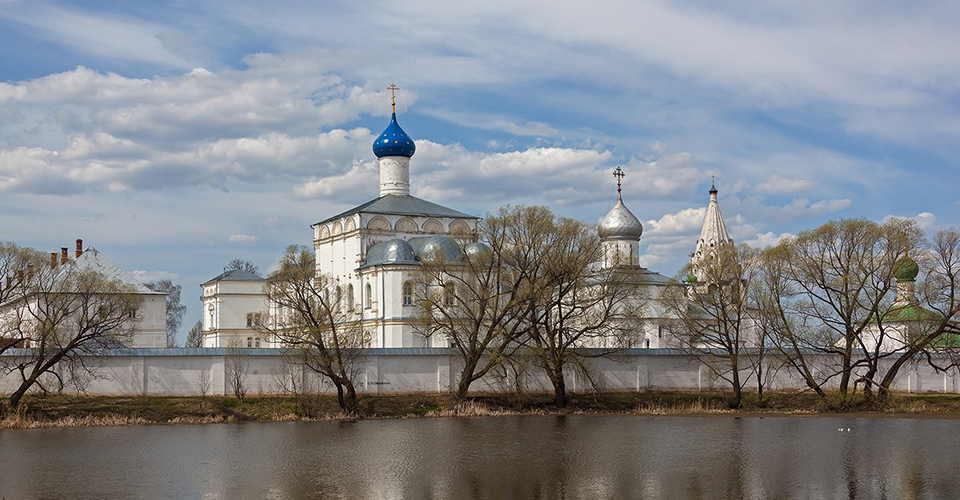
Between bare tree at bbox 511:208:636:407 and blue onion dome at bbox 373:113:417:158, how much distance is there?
14.7 meters

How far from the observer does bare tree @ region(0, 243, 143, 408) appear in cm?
3048

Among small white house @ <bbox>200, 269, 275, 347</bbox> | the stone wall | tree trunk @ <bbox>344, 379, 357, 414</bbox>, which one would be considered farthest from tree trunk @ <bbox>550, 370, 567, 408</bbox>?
small white house @ <bbox>200, 269, 275, 347</bbox>

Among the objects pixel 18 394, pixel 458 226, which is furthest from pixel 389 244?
pixel 18 394

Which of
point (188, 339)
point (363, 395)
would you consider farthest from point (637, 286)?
point (188, 339)

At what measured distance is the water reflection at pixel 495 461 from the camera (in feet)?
56.1

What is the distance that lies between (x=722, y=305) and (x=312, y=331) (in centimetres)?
1261

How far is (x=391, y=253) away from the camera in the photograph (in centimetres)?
4372

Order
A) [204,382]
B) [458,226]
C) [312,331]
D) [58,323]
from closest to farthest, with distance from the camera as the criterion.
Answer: [58,323], [312,331], [204,382], [458,226]

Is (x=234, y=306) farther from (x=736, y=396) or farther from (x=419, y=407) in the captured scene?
(x=736, y=396)

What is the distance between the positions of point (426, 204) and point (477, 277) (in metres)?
13.0

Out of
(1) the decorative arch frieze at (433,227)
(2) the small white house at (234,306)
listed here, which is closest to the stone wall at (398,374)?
(1) the decorative arch frieze at (433,227)

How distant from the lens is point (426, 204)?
47719mm

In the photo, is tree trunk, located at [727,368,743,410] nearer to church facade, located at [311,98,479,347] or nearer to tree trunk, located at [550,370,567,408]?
tree trunk, located at [550,370,567,408]

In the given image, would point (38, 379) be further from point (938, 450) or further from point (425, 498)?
point (938, 450)
